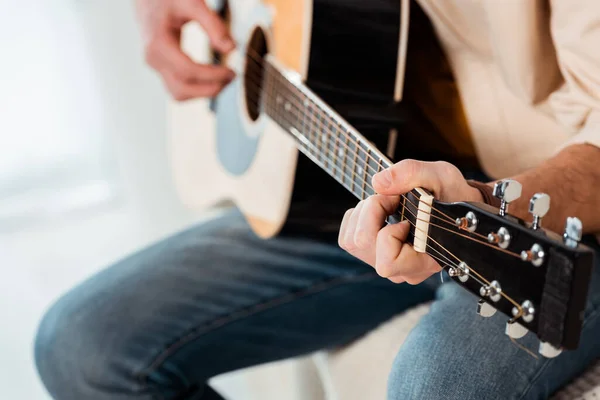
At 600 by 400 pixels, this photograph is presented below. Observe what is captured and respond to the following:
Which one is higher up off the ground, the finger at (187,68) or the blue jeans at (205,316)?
the finger at (187,68)

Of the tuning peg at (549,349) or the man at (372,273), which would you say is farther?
the man at (372,273)

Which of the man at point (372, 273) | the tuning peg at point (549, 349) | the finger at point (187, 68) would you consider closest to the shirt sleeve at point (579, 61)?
the man at point (372, 273)

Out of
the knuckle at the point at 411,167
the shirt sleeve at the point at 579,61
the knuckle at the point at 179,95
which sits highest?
the shirt sleeve at the point at 579,61

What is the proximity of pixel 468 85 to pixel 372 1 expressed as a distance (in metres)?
0.14

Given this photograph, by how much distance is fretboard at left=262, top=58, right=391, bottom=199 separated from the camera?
→ 0.50 metres

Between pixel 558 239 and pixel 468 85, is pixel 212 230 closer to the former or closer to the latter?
pixel 468 85

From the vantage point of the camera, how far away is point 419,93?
75 centimetres

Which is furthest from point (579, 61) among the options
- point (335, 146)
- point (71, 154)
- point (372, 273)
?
point (71, 154)

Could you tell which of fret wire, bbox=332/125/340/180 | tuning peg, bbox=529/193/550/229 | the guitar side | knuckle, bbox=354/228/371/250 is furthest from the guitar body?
tuning peg, bbox=529/193/550/229

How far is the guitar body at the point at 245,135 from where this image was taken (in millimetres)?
737

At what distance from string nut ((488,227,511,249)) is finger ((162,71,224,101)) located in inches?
25.2

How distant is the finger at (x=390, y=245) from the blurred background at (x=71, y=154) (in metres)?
1.14

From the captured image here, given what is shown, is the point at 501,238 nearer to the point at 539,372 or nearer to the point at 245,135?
the point at 539,372

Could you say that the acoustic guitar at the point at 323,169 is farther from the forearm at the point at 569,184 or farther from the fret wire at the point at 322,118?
the forearm at the point at 569,184
